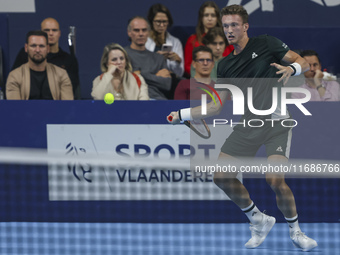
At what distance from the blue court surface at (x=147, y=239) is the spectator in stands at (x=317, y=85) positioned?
1.42 meters

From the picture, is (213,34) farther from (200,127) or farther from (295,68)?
(295,68)

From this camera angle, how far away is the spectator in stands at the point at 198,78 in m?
7.49

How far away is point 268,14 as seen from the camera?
10.0m

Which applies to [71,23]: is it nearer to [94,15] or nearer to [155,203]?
[94,15]

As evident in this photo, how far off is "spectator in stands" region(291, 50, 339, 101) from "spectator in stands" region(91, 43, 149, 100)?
5.65 feet

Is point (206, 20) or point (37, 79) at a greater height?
point (206, 20)

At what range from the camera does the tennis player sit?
6.08m

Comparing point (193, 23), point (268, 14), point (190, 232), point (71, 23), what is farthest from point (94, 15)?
point (190, 232)

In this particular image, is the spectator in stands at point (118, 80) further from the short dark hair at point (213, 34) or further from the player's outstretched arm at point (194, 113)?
the short dark hair at point (213, 34)

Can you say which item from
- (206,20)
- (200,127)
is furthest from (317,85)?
(206,20)

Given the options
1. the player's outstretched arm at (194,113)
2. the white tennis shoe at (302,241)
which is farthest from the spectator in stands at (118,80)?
the white tennis shoe at (302,241)

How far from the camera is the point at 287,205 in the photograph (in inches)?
255

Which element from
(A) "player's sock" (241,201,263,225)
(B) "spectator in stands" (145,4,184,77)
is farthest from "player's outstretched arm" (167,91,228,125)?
(B) "spectator in stands" (145,4,184,77)

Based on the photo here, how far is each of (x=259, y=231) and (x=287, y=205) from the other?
454mm
